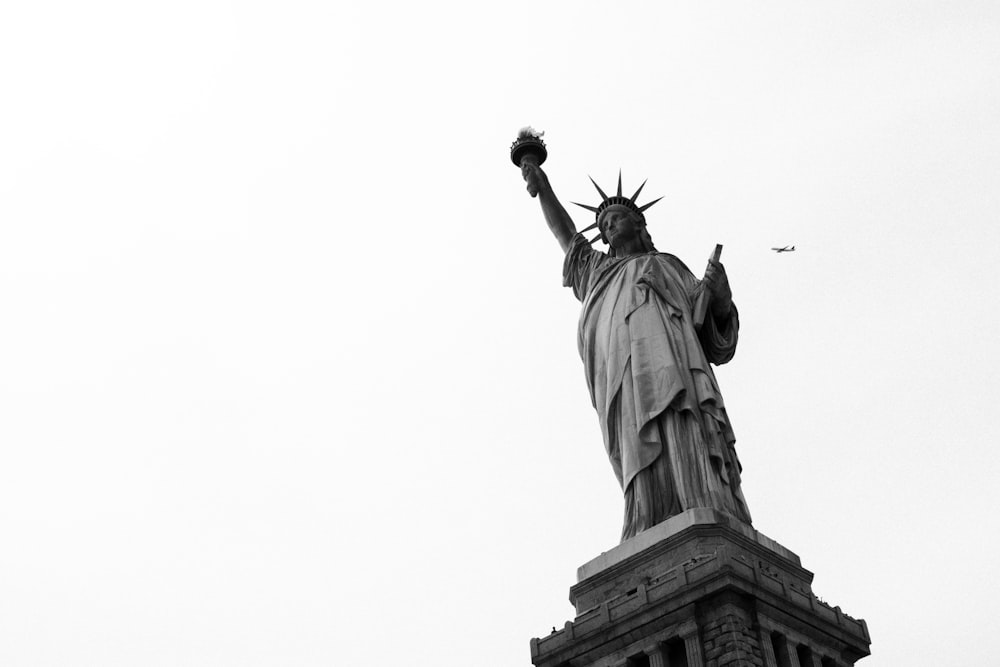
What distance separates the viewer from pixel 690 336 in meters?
19.1

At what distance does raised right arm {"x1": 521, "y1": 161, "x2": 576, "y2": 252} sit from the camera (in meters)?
22.0

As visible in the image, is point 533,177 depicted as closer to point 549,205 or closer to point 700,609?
point 549,205

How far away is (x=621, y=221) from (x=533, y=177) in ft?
7.07

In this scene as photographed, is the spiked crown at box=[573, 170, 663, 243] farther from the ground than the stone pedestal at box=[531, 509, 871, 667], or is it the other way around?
the spiked crown at box=[573, 170, 663, 243]

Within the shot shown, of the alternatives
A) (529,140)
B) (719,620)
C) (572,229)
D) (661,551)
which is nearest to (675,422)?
(661,551)

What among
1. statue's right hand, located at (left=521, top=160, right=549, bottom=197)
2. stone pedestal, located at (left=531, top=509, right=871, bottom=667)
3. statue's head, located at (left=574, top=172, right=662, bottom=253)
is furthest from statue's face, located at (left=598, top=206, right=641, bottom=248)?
stone pedestal, located at (left=531, top=509, right=871, bottom=667)

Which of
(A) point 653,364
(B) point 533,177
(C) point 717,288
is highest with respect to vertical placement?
(B) point 533,177

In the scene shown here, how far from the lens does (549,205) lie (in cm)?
2231

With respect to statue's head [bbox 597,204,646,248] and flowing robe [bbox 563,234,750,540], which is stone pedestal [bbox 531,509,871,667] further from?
statue's head [bbox 597,204,646,248]

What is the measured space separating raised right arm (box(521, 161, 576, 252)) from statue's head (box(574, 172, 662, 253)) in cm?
51

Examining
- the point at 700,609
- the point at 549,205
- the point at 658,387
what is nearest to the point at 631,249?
the point at 549,205

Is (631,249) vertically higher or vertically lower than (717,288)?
higher

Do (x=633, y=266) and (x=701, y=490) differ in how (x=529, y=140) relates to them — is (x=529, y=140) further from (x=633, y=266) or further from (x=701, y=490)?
(x=701, y=490)

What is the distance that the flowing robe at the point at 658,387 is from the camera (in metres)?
17.6
